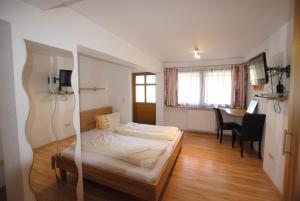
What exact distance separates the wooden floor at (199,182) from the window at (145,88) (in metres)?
2.80

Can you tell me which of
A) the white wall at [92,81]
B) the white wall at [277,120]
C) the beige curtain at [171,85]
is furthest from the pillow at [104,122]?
the white wall at [277,120]

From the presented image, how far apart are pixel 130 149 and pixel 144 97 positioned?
346 centimetres

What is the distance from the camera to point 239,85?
4246 mm

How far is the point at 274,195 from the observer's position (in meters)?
2.04

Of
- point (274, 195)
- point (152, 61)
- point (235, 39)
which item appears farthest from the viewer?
point (152, 61)

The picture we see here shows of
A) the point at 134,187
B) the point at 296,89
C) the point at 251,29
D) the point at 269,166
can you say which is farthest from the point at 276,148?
the point at 134,187

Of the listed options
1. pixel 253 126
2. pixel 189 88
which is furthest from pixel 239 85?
pixel 253 126

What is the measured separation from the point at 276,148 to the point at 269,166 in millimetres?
432

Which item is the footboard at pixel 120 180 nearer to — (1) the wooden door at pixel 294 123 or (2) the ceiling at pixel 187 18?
(1) the wooden door at pixel 294 123

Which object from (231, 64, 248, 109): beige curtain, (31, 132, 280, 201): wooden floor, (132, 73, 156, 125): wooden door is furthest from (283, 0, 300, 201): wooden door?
(132, 73, 156, 125): wooden door

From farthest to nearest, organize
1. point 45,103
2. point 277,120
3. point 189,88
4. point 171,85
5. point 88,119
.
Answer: point 171,85 → point 189,88 → point 88,119 → point 277,120 → point 45,103

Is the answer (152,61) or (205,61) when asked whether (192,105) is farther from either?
(152,61)

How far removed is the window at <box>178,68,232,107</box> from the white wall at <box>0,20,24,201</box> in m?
4.39

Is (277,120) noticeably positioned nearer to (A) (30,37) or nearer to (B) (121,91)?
(A) (30,37)
